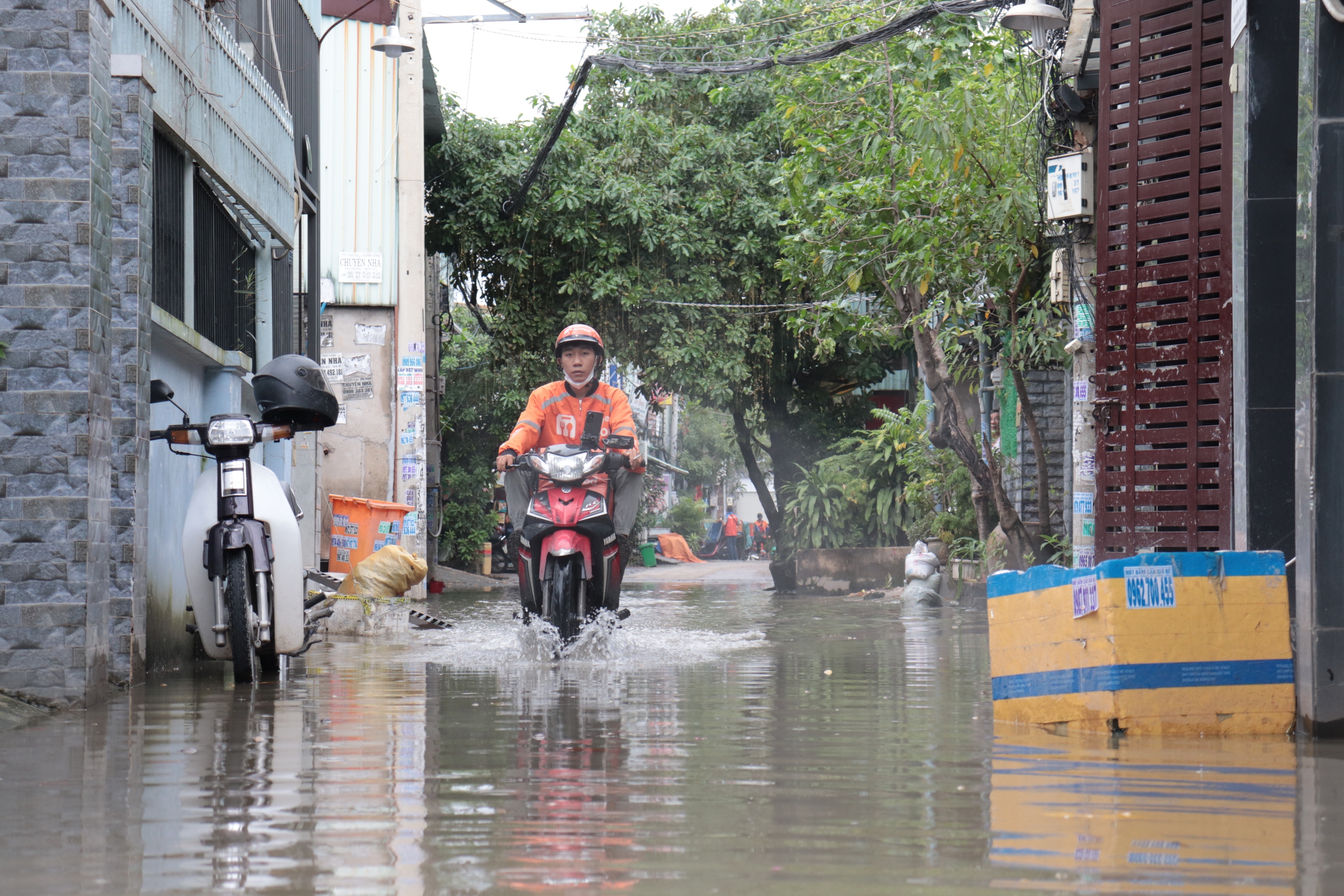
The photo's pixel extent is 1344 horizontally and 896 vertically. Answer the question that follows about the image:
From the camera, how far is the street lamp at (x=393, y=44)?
1544 centimetres

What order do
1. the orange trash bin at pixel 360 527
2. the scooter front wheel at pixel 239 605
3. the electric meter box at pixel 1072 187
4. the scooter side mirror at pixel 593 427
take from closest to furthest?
the scooter front wheel at pixel 239 605
the scooter side mirror at pixel 593 427
the electric meter box at pixel 1072 187
the orange trash bin at pixel 360 527

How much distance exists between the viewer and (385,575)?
1178cm

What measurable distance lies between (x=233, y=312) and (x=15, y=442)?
482 centimetres

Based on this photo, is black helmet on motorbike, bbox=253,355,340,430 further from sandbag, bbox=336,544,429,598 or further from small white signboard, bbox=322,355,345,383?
small white signboard, bbox=322,355,345,383

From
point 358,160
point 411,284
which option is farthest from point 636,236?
point 358,160

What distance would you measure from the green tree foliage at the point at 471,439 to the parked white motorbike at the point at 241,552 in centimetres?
1588

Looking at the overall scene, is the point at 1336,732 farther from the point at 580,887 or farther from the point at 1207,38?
the point at 1207,38

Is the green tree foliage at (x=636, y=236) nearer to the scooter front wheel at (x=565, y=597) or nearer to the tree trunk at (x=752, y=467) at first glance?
the tree trunk at (x=752, y=467)

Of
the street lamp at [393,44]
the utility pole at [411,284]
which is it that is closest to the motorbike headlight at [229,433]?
the street lamp at [393,44]

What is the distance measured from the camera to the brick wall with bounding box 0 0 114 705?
6.32 meters

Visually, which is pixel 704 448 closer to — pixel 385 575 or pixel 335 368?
pixel 335 368

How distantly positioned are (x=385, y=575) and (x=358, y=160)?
24.6ft

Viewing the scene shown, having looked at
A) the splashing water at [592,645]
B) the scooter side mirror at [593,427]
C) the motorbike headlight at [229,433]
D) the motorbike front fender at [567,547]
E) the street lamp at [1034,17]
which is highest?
the street lamp at [1034,17]

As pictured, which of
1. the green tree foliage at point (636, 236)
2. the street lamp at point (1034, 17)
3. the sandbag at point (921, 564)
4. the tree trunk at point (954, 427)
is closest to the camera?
the street lamp at point (1034, 17)
